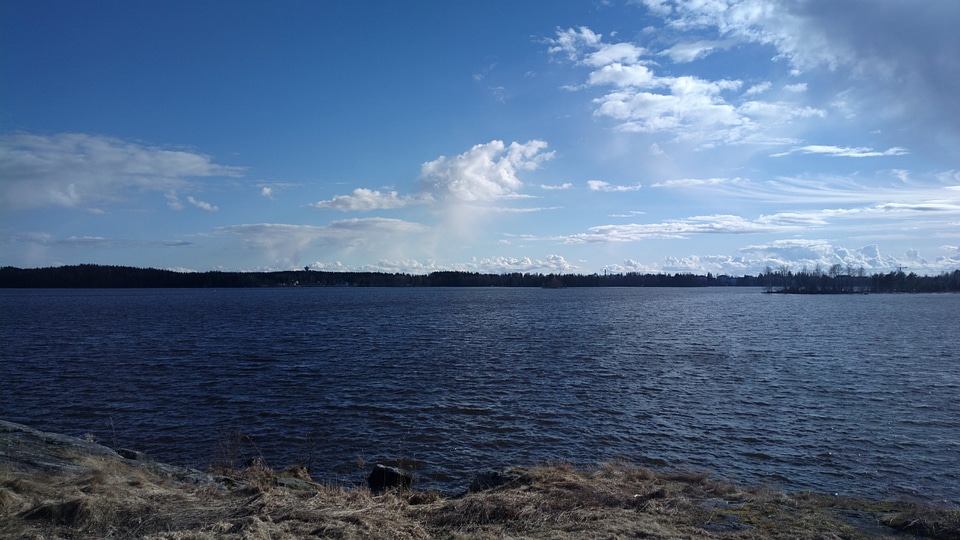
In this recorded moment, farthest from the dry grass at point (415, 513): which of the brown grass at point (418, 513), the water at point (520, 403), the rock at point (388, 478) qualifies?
the water at point (520, 403)

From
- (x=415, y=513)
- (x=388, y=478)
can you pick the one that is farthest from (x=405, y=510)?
(x=388, y=478)

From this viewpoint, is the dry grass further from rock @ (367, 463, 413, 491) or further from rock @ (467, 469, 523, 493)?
rock @ (367, 463, 413, 491)

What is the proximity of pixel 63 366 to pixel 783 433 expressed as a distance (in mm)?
38052

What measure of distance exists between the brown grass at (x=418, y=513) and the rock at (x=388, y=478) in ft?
8.20

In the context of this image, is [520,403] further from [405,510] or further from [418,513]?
[418,513]

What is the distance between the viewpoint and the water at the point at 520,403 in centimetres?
1742

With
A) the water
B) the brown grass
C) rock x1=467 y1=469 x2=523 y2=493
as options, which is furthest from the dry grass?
the water

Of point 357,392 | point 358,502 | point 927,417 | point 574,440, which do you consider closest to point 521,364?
point 357,392

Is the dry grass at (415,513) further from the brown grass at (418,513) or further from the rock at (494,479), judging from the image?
the rock at (494,479)

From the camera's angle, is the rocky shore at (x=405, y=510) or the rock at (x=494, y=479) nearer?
the rocky shore at (x=405, y=510)

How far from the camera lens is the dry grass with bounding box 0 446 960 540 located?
838 cm

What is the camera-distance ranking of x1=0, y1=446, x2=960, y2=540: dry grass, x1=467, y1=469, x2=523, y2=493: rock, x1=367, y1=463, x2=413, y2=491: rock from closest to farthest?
x1=0, y1=446, x2=960, y2=540: dry grass, x1=467, y1=469, x2=523, y2=493: rock, x1=367, y1=463, x2=413, y2=491: rock

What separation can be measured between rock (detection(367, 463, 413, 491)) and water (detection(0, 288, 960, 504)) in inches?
42.0

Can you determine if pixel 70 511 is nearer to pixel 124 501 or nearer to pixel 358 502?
pixel 124 501
